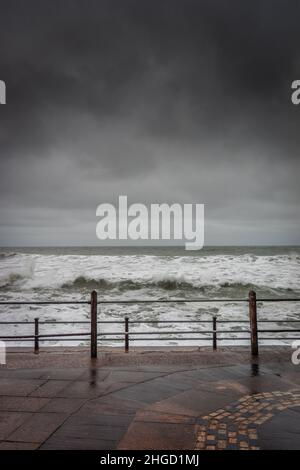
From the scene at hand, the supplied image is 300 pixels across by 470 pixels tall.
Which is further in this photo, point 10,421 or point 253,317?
point 253,317

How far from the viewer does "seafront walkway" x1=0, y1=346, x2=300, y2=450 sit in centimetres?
362

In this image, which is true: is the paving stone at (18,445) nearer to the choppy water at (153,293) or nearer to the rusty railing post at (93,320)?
the rusty railing post at (93,320)

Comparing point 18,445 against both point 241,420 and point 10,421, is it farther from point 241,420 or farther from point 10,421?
point 241,420

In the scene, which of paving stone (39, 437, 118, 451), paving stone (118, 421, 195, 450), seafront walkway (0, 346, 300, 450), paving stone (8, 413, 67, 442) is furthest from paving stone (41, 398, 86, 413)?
paving stone (118, 421, 195, 450)

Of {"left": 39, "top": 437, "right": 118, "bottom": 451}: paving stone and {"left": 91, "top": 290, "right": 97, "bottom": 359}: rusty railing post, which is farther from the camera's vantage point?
{"left": 91, "top": 290, "right": 97, "bottom": 359}: rusty railing post

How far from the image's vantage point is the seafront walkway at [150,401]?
11.9 feet

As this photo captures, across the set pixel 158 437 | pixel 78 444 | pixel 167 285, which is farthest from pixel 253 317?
pixel 167 285

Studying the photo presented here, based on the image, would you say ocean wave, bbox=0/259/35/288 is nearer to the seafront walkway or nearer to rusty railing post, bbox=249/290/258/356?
the seafront walkway

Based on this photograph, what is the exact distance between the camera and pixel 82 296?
23000 mm

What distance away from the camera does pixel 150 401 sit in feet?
15.6

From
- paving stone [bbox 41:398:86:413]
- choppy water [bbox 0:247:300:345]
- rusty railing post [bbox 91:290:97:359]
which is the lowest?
choppy water [bbox 0:247:300:345]

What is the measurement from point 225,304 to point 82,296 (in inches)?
408
